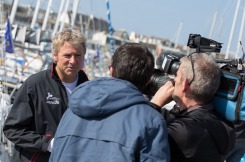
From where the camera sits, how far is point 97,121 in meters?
2.13

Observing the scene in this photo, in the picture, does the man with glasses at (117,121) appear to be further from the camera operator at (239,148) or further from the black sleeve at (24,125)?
the black sleeve at (24,125)

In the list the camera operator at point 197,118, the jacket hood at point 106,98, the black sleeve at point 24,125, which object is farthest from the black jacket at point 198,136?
the black sleeve at point 24,125

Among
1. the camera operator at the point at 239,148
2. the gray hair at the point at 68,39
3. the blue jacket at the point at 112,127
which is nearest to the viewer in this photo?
the blue jacket at the point at 112,127

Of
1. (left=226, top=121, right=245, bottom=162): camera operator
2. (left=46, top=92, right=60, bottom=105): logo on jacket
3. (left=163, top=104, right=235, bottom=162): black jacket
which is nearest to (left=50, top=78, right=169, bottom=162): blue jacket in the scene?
(left=163, top=104, right=235, bottom=162): black jacket

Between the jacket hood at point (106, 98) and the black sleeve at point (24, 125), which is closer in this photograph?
the jacket hood at point (106, 98)

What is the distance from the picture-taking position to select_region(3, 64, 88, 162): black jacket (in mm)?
3074

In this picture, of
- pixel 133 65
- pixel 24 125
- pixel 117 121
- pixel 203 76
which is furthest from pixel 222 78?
pixel 24 125

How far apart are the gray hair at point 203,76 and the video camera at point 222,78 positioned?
0.27 ft

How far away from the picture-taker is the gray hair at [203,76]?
225cm

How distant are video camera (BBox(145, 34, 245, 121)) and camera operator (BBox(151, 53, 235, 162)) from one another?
0.07 metres

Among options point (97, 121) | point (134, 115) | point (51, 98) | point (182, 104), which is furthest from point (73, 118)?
point (51, 98)

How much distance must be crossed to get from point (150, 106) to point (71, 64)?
1315 millimetres

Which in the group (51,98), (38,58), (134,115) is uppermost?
(134,115)

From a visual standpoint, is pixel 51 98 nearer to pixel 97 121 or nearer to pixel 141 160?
pixel 97 121
